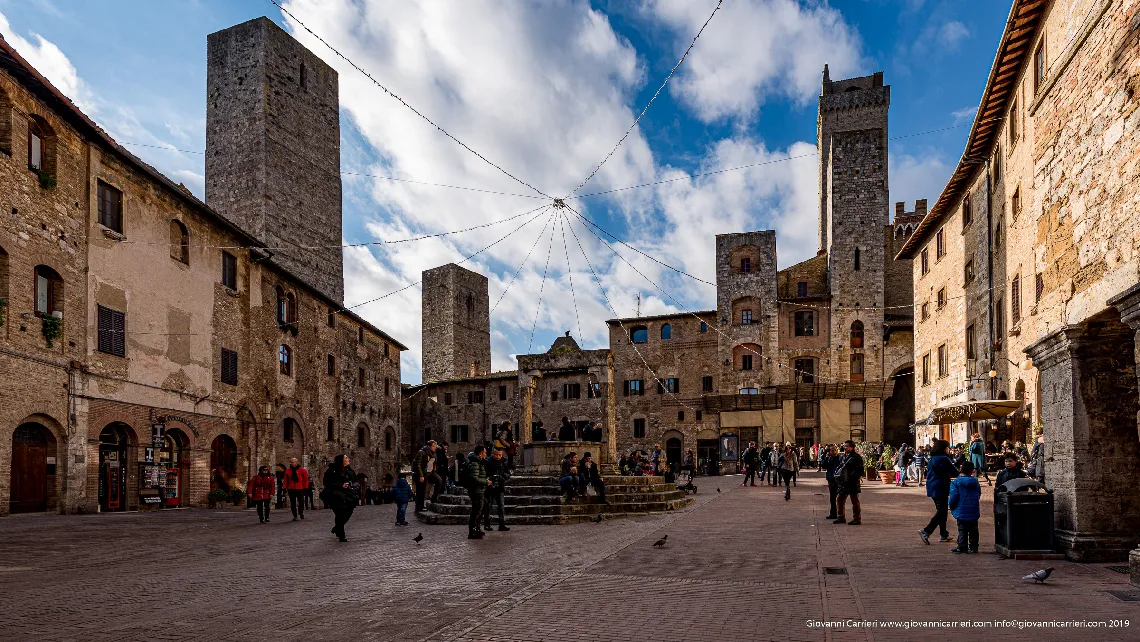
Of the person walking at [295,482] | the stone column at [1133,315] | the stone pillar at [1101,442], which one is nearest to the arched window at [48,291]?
the person walking at [295,482]

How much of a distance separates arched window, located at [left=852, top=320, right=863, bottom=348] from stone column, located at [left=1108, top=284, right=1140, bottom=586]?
3955 centimetres

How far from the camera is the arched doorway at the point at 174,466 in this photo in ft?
72.6

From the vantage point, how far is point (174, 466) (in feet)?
74.9

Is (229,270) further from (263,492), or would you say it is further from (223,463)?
(263,492)

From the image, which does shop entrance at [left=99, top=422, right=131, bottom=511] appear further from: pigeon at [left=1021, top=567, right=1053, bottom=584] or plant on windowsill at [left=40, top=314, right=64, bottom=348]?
pigeon at [left=1021, top=567, right=1053, bottom=584]

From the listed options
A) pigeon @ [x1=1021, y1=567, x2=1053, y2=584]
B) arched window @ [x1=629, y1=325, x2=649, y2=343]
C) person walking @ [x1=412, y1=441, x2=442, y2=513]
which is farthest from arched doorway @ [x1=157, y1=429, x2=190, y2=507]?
arched window @ [x1=629, y1=325, x2=649, y2=343]

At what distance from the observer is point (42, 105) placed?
18.0 meters

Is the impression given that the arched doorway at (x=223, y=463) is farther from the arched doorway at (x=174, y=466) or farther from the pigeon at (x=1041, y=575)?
the pigeon at (x=1041, y=575)

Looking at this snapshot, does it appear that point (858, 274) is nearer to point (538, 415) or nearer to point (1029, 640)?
point (538, 415)

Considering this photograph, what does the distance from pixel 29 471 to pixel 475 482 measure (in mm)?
10963

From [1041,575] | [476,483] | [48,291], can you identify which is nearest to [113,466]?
[48,291]

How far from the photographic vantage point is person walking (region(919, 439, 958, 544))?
1144 cm

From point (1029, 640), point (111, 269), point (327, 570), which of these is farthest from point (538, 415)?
point (1029, 640)

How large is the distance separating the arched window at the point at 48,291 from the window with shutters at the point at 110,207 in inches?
85.8
